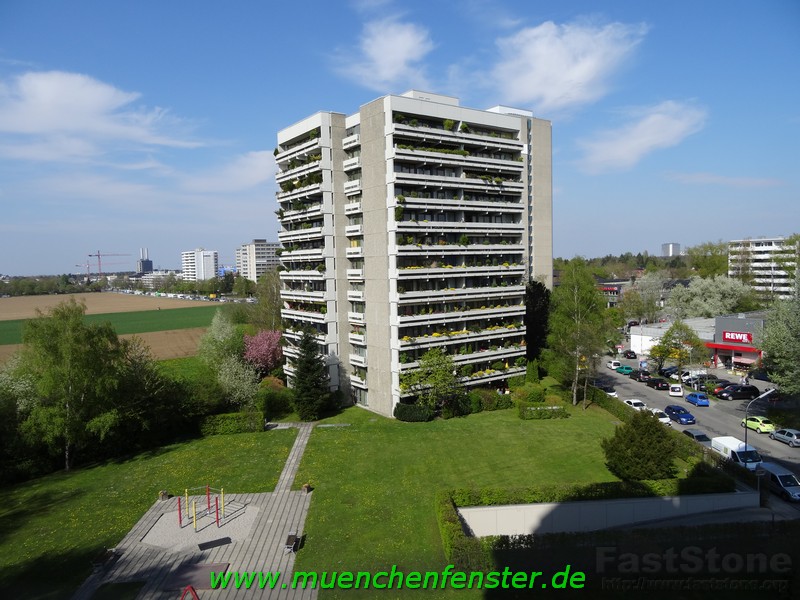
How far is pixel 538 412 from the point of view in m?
43.0

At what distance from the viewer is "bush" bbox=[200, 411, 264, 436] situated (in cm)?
4178

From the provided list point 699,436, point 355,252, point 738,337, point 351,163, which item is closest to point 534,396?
point 699,436

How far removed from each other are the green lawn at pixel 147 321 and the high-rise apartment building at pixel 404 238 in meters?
67.2

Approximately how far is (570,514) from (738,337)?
151 feet

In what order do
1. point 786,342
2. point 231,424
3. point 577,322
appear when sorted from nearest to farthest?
point 786,342
point 231,424
point 577,322

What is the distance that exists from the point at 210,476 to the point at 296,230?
2745 centimetres

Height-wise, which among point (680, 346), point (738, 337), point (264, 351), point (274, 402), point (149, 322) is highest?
point (738, 337)

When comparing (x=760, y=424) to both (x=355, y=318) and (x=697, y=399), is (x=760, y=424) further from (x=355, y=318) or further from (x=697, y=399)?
(x=355, y=318)

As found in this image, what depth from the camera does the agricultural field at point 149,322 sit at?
301 ft

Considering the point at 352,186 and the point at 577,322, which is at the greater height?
the point at 352,186

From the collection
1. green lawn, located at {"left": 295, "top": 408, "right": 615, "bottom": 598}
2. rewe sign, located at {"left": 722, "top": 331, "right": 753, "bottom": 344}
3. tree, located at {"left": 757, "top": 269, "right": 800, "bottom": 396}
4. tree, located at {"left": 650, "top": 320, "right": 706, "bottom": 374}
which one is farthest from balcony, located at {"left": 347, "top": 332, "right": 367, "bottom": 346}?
rewe sign, located at {"left": 722, "top": 331, "right": 753, "bottom": 344}

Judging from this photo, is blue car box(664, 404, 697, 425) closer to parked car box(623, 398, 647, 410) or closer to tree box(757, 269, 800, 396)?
parked car box(623, 398, 647, 410)

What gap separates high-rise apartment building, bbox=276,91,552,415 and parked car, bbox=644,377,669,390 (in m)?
16.7

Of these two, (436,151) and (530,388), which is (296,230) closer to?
(436,151)
